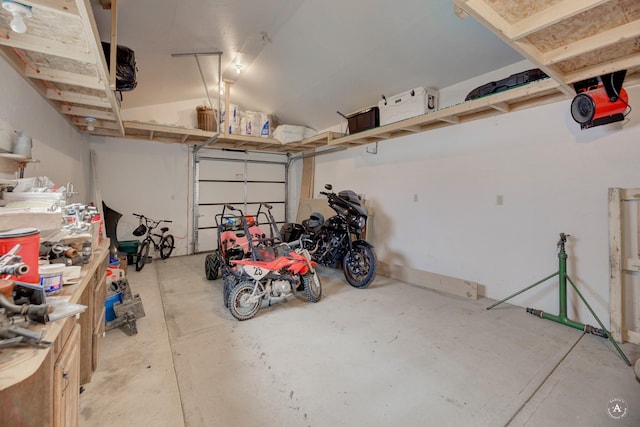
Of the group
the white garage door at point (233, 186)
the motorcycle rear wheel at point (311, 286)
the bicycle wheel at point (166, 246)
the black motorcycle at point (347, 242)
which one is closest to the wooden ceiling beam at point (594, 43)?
the black motorcycle at point (347, 242)

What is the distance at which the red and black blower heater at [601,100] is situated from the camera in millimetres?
2424

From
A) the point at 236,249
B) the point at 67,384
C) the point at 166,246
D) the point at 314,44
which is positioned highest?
the point at 314,44

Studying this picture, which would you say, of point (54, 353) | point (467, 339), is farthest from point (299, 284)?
point (54, 353)

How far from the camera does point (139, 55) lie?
3625 millimetres

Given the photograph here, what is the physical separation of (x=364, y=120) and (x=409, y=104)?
2.80 feet

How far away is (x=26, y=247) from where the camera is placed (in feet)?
3.53

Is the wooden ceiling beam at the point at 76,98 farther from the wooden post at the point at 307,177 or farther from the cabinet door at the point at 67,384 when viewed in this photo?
the wooden post at the point at 307,177

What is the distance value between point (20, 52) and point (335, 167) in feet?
16.2

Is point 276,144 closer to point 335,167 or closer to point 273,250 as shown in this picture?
point 335,167

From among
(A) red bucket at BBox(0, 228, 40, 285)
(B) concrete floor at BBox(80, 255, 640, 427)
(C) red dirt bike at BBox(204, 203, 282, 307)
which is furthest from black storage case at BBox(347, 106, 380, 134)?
(A) red bucket at BBox(0, 228, 40, 285)

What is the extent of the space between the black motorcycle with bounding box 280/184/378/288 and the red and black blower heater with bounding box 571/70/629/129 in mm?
2633

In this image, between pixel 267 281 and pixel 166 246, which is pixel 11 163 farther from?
pixel 166 246

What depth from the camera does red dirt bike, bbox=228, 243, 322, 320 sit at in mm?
2977

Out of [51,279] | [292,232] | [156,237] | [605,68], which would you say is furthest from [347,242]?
[156,237]
